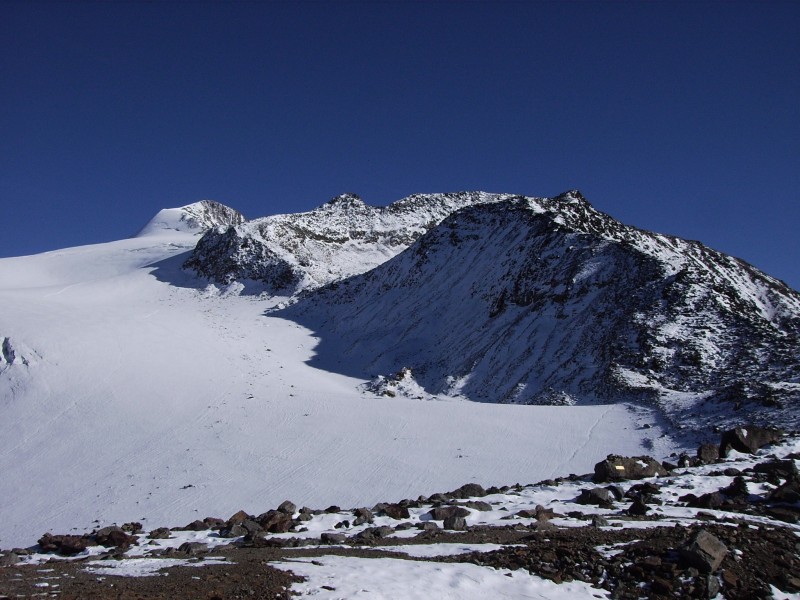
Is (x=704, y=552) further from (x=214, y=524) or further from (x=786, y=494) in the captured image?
(x=214, y=524)

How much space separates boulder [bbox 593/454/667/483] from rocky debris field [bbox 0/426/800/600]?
33 millimetres

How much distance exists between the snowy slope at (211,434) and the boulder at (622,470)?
3.61 m

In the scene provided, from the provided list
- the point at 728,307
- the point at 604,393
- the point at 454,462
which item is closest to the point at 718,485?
the point at 454,462

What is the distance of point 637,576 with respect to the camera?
8.73m

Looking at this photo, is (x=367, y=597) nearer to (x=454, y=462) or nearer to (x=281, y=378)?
(x=454, y=462)

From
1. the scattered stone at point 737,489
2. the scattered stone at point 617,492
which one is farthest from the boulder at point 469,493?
the scattered stone at point 737,489

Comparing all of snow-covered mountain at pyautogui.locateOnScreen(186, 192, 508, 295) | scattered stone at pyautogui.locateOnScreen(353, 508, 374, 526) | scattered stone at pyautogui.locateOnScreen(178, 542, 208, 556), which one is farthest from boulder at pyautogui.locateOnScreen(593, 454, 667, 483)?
snow-covered mountain at pyautogui.locateOnScreen(186, 192, 508, 295)

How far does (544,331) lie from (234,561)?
1151 inches

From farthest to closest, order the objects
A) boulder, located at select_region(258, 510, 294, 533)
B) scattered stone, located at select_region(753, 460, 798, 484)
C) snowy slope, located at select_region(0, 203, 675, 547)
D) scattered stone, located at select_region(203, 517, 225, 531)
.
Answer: snowy slope, located at select_region(0, 203, 675, 547) < scattered stone, located at select_region(753, 460, 798, 484) < scattered stone, located at select_region(203, 517, 225, 531) < boulder, located at select_region(258, 510, 294, 533)

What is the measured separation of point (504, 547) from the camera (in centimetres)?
1010

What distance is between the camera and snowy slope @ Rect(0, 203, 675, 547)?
18812 millimetres

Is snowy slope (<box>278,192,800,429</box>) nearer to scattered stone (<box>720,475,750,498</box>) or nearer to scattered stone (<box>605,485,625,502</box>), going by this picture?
scattered stone (<box>720,475,750,498</box>)

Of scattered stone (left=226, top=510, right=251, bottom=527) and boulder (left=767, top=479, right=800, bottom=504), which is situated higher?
boulder (left=767, top=479, right=800, bottom=504)

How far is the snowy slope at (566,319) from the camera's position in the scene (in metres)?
28.3
